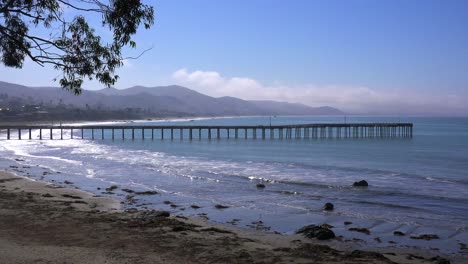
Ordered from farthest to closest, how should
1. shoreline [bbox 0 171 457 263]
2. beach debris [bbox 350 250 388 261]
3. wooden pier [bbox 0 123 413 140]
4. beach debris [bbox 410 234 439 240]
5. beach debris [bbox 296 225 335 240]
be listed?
wooden pier [bbox 0 123 413 140] → beach debris [bbox 410 234 439 240] → beach debris [bbox 296 225 335 240] → beach debris [bbox 350 250 388 261] → shoreline [bbox 0 171 457 263]

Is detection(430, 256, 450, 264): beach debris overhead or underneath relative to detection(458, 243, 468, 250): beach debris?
overhead

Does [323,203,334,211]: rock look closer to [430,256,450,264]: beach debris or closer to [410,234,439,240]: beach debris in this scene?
[410,234,439,240]: beach debris

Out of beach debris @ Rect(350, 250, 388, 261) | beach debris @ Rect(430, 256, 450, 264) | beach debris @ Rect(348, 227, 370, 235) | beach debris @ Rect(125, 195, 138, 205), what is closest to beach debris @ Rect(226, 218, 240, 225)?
beach debris @ Rect(348, 227, 370, 235)

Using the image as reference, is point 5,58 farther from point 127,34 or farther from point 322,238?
point 322,238

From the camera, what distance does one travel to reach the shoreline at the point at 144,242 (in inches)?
319

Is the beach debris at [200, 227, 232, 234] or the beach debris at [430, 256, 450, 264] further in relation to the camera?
the beach debris at [200, 227, 232, 234]

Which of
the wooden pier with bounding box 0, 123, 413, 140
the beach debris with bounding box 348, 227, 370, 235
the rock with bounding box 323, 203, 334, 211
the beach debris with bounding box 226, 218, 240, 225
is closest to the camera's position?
the beach debris with bounding box 348, 227, 370, 235

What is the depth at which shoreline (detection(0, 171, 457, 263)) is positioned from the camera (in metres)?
8.11

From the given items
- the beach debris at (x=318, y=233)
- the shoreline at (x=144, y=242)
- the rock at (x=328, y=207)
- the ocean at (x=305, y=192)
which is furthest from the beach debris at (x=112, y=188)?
the beach debris at (x=318, y=233)

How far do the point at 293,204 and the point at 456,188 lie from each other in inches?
390

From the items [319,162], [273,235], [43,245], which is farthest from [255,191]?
[319,162]

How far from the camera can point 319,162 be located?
3616 cm

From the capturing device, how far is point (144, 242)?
30.0 feet

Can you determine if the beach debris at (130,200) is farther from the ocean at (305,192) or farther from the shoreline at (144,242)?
the shoreline at (144,242)
